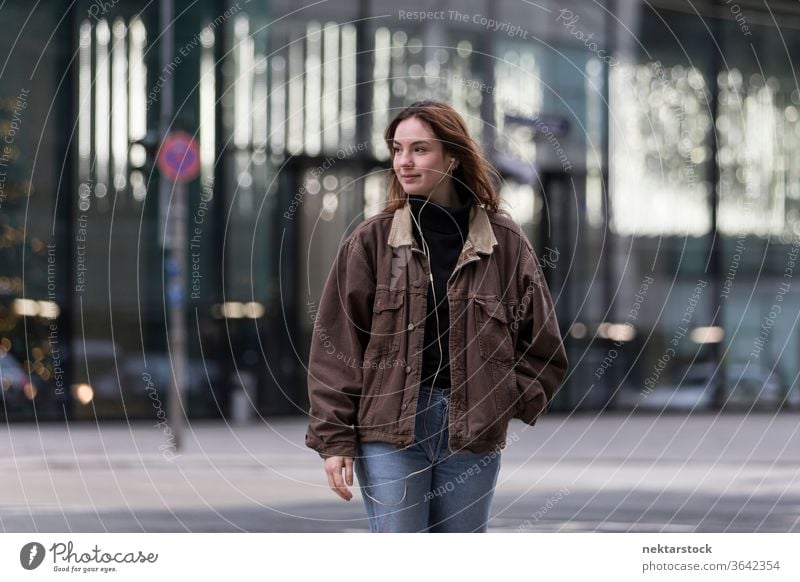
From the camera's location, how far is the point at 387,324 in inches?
174

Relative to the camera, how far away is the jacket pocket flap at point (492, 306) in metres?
4.45

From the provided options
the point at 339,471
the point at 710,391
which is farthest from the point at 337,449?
the point at 710,391

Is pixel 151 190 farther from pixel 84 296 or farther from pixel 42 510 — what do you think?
pixel 42 510

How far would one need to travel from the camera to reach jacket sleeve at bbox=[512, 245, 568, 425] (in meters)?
4.50

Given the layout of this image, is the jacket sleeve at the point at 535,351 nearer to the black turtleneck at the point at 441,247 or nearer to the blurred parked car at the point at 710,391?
the black turtleneck at the point at 441,247

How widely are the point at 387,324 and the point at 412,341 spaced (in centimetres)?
11

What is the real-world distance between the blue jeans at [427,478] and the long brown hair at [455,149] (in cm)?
66

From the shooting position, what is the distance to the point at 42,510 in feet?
36.2

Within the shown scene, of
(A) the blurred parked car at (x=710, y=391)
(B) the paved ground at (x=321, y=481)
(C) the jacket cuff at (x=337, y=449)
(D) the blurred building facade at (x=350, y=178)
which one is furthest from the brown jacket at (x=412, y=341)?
(A) the blurred parked car at (x=710, y=391)

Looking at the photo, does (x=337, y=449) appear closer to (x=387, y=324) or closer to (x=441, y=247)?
(x=387, y=324)

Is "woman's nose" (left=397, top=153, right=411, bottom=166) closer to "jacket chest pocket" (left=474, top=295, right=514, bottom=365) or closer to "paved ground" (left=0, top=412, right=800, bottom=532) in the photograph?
"jacket chest pocket" (left=474, top=295, right=514, bottom=365)

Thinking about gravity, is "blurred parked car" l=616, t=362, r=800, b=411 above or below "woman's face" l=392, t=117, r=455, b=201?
below

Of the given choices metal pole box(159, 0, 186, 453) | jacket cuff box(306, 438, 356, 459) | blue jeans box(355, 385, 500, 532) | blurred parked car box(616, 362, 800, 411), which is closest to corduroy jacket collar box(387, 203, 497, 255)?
blue jeans box(355, 385, 500, 532)
